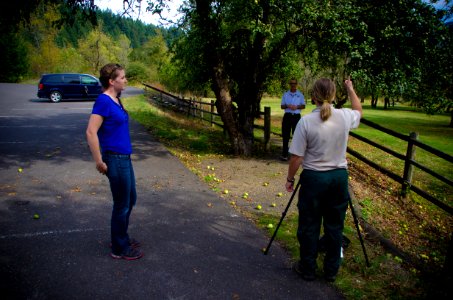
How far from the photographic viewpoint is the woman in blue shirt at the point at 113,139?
330 centimetres

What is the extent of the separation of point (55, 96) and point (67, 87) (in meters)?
0.95

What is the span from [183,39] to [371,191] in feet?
24.4

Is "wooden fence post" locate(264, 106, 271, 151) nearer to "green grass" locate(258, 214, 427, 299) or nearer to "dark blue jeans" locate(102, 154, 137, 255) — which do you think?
"green grass" locate(258, 214, 427, 299)

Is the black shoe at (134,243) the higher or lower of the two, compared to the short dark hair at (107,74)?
lower

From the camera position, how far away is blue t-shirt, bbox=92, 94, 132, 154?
332 cm

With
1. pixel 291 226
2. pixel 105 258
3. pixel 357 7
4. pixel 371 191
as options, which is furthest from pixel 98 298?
pixel 357 7

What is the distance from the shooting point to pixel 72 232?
14.4ft

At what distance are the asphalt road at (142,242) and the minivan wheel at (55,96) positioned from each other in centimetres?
1433

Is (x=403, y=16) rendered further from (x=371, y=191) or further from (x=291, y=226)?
(x=291, y=226)

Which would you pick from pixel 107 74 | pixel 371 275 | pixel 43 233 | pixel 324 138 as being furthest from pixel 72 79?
pixel 371 275

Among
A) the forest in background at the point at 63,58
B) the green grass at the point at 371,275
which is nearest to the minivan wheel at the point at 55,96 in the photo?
the forest in background at the point at 63,58

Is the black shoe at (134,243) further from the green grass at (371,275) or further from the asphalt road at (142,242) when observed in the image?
the green grass at (371,275)

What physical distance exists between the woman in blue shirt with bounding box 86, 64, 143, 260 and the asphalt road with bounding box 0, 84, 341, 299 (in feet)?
2.12

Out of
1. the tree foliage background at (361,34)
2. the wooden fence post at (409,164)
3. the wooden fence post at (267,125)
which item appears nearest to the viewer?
the wooden fence post at (409,164)
